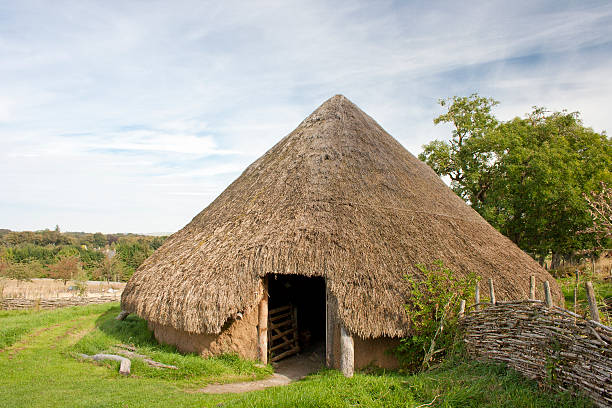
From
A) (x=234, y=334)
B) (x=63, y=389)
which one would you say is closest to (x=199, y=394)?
(x=234, y=334)

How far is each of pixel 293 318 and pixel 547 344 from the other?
659 centimetres

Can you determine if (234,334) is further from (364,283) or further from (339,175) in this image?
(339,175)

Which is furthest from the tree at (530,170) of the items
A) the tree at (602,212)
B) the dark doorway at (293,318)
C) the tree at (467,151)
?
the dark doorway at (293,318)

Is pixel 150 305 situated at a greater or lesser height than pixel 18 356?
greater

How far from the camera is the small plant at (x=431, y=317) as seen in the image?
759cm

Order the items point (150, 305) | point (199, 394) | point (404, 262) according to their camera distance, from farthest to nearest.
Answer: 1. point (150, 305)
2. point (404, 262)
3. point (199, 394)

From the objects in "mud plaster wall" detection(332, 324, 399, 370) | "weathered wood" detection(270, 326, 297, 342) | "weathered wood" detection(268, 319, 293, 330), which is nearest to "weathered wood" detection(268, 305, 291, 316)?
"weathered wood" detection(268, 319, 293, 330)

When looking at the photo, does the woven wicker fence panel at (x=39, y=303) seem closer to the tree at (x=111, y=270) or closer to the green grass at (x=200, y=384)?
the green grass at (x=200, y=384)

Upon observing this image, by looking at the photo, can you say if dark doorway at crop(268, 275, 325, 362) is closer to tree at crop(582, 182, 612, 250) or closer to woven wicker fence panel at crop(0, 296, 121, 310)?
tree at crop(582, 182, 612, 250)

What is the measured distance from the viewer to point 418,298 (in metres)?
7.81

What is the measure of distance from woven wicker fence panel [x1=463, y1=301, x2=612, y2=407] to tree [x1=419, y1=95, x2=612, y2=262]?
13874 mm

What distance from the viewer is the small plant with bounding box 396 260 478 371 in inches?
299

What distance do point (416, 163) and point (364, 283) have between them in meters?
6.51

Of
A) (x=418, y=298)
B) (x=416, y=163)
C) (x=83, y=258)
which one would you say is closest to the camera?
(x=418, y=298)
